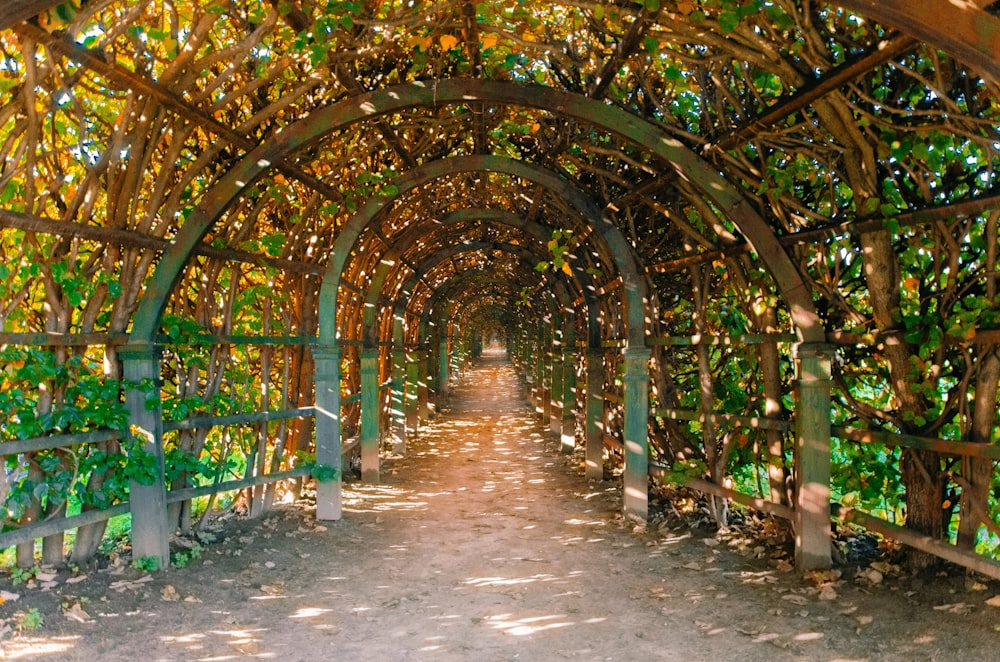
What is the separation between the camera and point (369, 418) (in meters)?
8.91

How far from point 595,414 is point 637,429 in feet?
7.70

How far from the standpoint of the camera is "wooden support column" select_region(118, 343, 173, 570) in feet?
16.0

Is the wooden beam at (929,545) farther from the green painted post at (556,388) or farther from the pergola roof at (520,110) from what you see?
the green painted post at (556,388)

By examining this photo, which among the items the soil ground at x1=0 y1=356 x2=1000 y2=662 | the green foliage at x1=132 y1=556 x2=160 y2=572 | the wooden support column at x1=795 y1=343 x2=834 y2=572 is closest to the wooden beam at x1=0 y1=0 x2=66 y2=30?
the soil ground at x1=0 y1=356 x2=1000 y2=662

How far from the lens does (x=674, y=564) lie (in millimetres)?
5445

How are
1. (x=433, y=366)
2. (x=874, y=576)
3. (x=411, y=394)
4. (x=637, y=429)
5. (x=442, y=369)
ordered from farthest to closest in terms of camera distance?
(x=442, y=369) → (x=433, y=366) → (x=411, y=394) → (x=637, y=429) → (x=874, y=576)

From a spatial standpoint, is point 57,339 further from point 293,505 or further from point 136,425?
point 293,505

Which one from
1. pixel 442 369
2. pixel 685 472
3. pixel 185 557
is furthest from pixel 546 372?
pixel 185 557

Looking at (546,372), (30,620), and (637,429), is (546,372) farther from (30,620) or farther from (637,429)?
(30,620)

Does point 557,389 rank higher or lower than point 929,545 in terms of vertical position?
higher

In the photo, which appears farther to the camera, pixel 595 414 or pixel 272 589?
pixel 595 414

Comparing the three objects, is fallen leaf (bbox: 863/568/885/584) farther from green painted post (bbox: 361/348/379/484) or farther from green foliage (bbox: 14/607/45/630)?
green painted post (bbox: 361/348/379/484)

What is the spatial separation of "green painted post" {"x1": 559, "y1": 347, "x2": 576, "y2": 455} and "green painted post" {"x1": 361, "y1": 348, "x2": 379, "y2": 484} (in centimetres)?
358

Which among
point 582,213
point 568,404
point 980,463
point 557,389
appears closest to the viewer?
point 980,463
